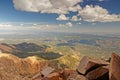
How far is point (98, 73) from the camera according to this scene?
32812 mm

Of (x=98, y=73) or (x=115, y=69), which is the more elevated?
(x=115, y=69)

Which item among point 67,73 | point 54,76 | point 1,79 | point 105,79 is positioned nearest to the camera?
point 105,79

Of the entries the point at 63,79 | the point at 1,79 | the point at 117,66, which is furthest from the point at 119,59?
the point at 1,79

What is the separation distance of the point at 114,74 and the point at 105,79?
10.9 feet

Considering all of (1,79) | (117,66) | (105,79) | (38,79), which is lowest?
(1,79)

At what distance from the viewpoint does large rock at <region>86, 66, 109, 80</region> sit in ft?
105

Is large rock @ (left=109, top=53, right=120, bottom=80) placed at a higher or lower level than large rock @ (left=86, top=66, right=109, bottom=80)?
higher

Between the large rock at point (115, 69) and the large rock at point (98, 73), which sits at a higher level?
the large rock at point (115, 69)

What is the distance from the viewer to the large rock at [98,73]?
3200 centimetres

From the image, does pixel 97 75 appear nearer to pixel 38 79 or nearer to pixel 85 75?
pixel 85 75

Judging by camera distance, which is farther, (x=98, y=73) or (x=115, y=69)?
(x=98, y=73)

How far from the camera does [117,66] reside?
29547 mm

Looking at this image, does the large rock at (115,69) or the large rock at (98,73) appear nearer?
the large rock at (115,69)

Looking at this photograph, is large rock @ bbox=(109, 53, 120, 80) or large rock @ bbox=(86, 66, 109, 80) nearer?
large rock @ bbox=(109, 53, 120, 80)
